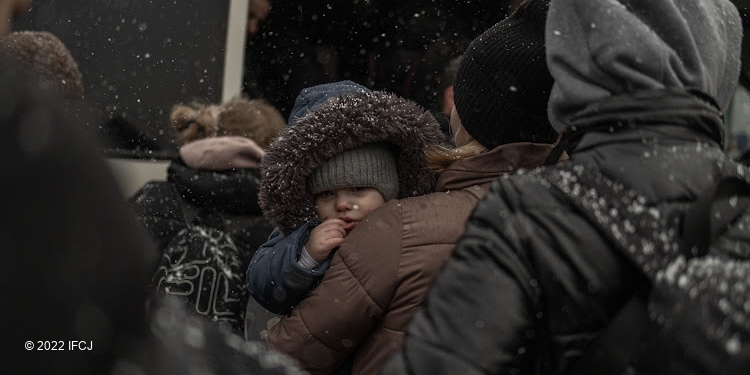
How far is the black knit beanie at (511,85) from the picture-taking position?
7.75ft

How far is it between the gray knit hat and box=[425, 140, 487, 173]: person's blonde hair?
0.15 metres

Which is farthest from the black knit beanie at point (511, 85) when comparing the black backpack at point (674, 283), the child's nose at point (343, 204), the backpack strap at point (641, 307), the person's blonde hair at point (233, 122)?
the person's blonde hair at point (233, 122)

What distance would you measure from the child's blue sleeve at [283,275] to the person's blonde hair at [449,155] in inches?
16.1

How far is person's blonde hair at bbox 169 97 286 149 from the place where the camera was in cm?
413

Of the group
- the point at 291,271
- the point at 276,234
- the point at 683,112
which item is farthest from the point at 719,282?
the point at 276,234

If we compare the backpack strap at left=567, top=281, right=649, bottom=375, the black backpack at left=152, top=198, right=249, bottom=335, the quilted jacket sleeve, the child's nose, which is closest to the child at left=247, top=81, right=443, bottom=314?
the child's nose

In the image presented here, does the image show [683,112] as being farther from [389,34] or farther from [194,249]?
[389,34]

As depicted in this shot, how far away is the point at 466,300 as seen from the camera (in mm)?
1418

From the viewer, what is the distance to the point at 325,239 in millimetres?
2432

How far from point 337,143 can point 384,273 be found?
0.56 m

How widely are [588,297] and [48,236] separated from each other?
2.91ft

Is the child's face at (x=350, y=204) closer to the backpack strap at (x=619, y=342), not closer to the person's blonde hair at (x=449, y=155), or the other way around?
the person's blonde hair at (x=449, y=155)

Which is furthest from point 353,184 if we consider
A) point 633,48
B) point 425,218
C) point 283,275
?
point 633,48

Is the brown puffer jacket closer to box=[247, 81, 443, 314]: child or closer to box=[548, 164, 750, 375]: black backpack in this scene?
box=[247, 81, 443, 314]: child
